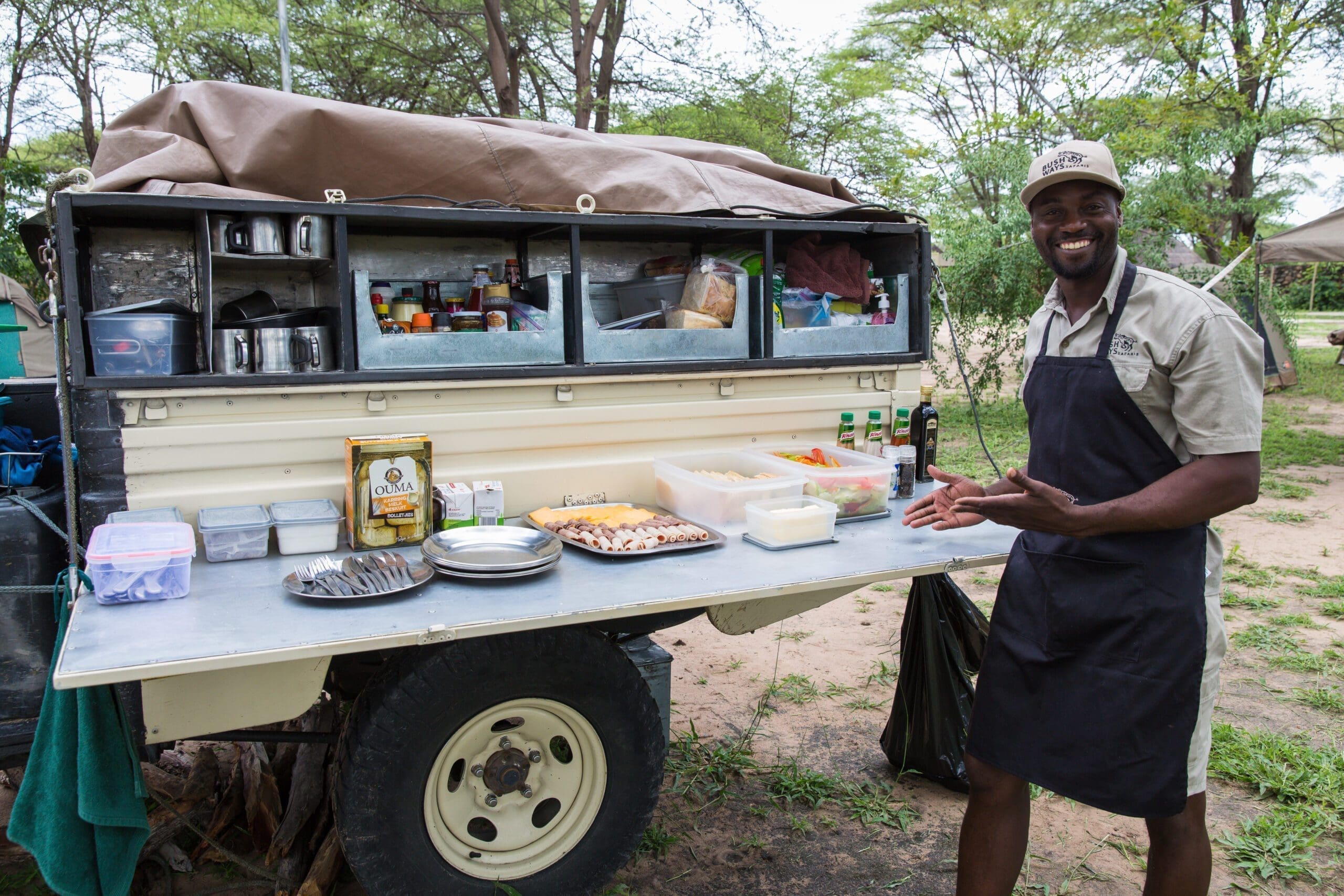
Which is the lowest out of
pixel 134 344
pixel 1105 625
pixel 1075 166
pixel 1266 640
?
pixel 1266 640

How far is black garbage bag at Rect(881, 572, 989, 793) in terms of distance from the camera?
3.35 m

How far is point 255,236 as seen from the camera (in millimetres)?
2680

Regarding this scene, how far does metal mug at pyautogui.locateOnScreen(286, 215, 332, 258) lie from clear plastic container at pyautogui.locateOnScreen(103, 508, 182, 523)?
815 millimetres

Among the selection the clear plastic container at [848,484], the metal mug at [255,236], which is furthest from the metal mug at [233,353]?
the clear plastic container at [848,484]

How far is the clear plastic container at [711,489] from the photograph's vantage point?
118 inches

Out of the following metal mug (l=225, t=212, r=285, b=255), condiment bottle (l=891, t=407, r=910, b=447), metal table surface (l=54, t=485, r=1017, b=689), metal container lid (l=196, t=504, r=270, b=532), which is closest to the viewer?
metal table surface (l=54, t=485, r=1017, b=689)

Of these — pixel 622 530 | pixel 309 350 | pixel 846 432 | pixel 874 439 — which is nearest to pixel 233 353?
pixel 309 350

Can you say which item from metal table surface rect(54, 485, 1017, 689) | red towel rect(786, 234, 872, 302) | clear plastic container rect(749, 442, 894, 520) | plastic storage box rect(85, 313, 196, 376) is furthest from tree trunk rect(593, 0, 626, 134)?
metal table surface rect(54, 485, 1017, 689)

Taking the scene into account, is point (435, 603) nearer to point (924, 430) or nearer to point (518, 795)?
point (518, 795)

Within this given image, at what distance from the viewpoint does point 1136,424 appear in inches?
84.8

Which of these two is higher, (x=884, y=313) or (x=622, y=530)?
(x=884, y=313)

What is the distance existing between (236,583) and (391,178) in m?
1.36

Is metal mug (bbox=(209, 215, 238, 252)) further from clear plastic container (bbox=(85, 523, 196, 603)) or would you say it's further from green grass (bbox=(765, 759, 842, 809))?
green grass (bbox=(765, 759, 842, 809))

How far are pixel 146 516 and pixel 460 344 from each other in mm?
1009
